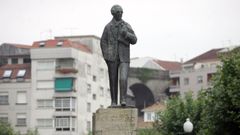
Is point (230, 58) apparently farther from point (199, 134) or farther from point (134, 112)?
point (134, 112)

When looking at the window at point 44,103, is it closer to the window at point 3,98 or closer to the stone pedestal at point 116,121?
the window at point 3,98

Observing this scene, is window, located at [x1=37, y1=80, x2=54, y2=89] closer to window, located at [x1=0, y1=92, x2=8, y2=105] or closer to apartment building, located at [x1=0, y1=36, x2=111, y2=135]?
apartment building, located at [x1=0, y1=36, x2=111, y2=135]

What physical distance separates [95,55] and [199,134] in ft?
184

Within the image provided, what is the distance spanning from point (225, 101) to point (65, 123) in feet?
184

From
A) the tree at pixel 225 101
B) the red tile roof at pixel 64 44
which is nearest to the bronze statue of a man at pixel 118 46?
the tree at pixel 225 101

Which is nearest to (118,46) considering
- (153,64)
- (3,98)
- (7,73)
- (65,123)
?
(65,123)

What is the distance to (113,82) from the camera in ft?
83.1

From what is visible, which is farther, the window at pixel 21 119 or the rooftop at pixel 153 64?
the rooftop at pixel 153 64

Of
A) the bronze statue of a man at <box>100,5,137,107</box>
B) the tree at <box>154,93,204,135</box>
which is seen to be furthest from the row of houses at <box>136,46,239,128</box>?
the bronze statue of a man at <box>100,5,137,107</box>

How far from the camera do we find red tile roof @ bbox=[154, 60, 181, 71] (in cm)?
13282

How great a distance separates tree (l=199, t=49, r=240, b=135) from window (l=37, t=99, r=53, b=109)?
55158 mm

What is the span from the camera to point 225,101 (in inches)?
1704

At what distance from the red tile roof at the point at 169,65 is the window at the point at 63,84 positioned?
35523 millimetres

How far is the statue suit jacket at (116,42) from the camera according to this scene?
25.1 m
